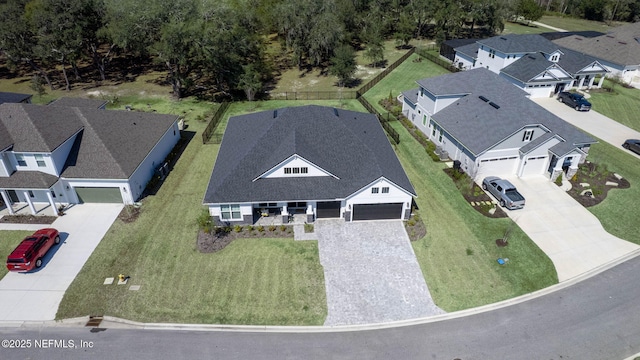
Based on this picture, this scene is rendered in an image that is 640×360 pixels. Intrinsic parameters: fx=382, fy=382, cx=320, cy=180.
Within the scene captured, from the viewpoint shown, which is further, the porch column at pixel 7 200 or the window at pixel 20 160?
the window at pixel 20 160

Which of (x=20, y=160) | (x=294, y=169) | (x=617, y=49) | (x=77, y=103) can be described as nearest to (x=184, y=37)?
(x=77, y=103)

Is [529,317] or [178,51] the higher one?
[178,51]

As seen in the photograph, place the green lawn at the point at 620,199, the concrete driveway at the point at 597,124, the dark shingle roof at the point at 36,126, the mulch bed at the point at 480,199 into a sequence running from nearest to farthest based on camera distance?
the dark shingle roof at the point at 36,126 < the green lawn at the point at 620,199 < the mulch bed at the point at 480,199 < the concrete driveway at the point at 597,124

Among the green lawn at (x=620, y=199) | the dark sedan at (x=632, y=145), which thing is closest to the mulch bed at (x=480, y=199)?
the green lawn at (x=620, y=199)

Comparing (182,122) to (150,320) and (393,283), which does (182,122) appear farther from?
(393,283)

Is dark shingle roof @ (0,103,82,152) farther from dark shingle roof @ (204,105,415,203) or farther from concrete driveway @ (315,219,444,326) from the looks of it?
concrete driveway @ (315,219,444,326)

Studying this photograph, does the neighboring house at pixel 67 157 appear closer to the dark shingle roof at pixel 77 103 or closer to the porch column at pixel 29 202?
the porch column at pixel 29 202

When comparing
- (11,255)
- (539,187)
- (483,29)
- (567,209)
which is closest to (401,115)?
(539,187)

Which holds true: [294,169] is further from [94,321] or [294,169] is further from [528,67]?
[528,67]
